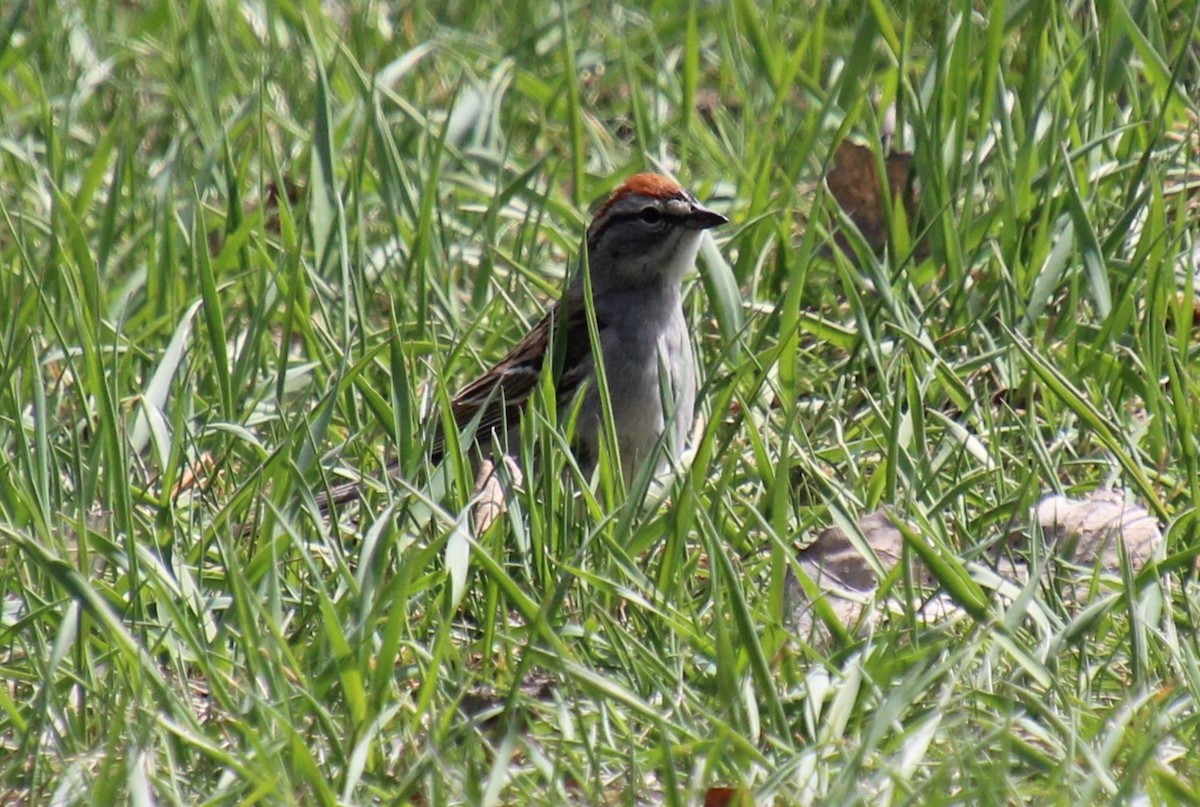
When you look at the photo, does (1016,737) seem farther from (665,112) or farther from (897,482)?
(665,112)

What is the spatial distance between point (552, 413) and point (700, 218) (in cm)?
111

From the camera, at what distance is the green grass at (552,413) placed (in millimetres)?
2787

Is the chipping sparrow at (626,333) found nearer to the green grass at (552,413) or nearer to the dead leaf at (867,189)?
the green grass at (552,413)

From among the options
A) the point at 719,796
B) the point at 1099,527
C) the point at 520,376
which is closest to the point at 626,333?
the point at 520,376

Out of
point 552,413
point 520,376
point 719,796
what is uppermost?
point 552,413

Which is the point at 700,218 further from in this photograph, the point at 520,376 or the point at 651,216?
the point at 520,376

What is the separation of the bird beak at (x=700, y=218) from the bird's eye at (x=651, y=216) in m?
0.07

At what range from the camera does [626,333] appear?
4.56 meters

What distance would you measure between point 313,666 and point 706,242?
195 centimetres

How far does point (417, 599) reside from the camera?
10.6 ft

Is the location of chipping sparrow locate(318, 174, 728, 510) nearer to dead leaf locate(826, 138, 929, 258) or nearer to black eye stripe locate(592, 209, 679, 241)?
black eye stripe locate(592, 209, 679, 241)

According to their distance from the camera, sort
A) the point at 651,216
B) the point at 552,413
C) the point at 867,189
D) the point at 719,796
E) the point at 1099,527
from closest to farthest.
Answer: the point at 719,796
the point at 1099,527
the point at 552,413
the point at 651,216
the point at 867,189

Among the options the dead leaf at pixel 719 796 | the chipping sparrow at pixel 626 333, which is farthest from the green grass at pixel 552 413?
the chipping sparrow at pixel 626 333

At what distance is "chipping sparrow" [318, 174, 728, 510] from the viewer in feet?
14.5
